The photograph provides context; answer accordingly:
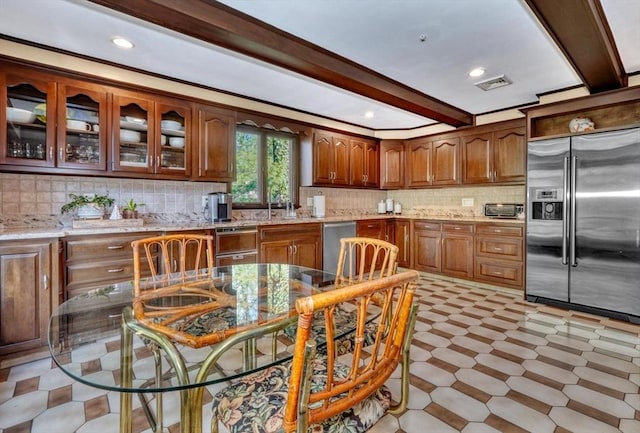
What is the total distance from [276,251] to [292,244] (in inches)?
9.6

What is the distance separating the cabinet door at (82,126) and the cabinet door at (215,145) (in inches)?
33.2

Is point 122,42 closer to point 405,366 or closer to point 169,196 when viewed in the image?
point 169,196

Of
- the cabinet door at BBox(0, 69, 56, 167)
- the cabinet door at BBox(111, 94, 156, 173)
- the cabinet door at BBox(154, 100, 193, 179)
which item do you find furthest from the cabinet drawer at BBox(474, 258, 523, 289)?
the cabinet door at BBox(0, 69, 56, 167)

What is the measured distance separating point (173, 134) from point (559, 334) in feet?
13.5

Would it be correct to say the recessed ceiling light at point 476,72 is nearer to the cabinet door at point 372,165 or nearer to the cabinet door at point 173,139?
the cabinet door at point 372,165

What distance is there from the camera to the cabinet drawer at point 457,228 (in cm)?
437

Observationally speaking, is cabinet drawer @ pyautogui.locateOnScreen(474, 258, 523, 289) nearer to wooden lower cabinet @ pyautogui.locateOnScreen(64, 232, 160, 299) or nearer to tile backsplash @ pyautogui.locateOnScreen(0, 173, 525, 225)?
tile backsplash @ pyautogui.locateOnScreen(0, 173, 525, 225)

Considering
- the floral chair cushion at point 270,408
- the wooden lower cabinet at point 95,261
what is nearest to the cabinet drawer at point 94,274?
the wooden lower cabinet at point 95,261

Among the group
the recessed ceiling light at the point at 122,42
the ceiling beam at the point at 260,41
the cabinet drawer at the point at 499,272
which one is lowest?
the cabinet drawer at the point at 499,272

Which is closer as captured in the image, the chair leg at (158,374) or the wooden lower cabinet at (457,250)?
the chair leg at (158,374)

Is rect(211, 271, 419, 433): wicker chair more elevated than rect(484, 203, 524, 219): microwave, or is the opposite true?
rect(484, 203, 524, 219): microwave

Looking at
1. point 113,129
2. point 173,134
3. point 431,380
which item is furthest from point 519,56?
point 113,129

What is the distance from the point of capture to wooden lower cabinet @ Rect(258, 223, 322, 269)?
3.69 metres

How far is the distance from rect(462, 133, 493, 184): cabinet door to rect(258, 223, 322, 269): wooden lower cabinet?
2336 mm
